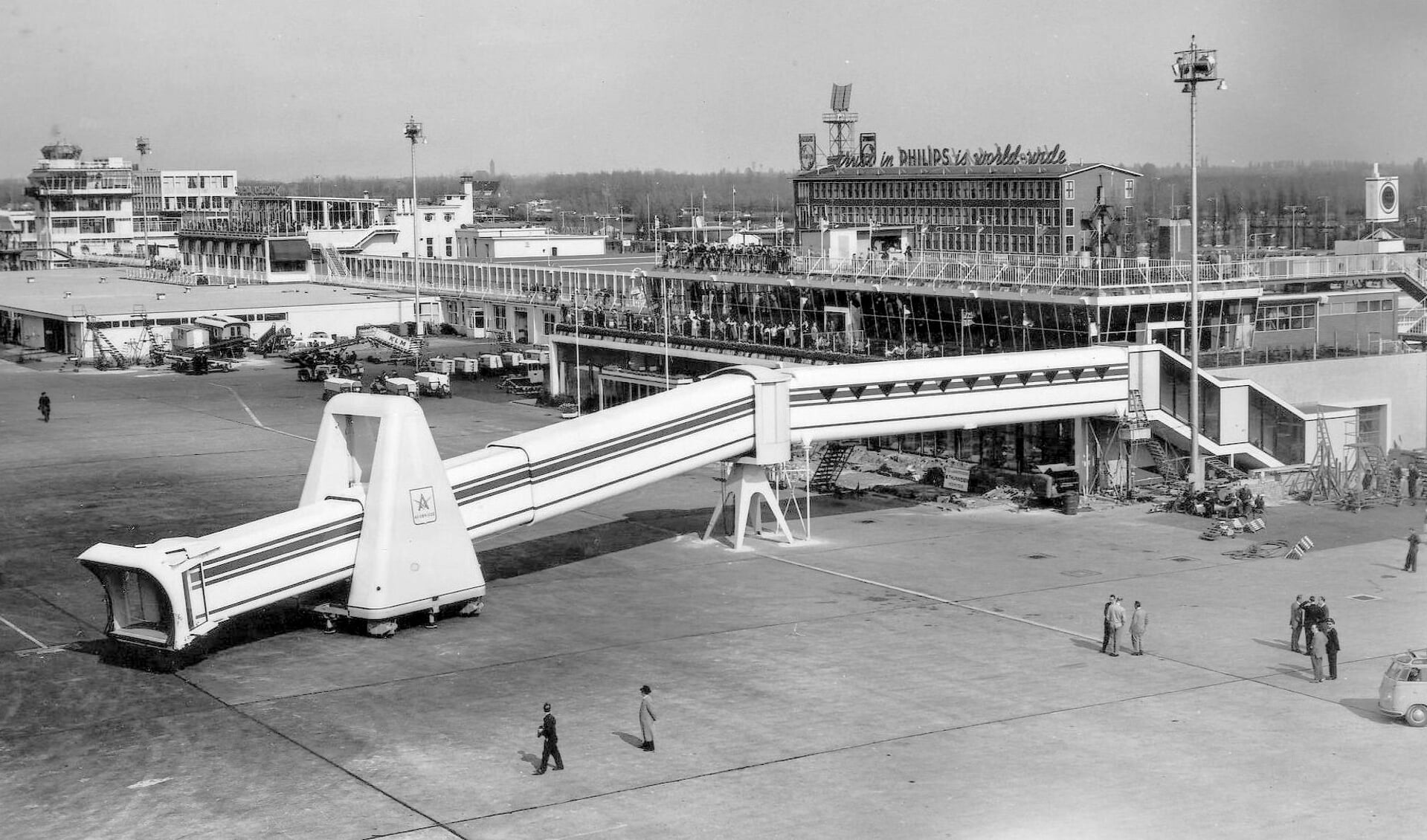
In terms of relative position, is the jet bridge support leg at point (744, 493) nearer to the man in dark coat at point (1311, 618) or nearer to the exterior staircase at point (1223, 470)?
the exterior staircase at point (1223, 470)

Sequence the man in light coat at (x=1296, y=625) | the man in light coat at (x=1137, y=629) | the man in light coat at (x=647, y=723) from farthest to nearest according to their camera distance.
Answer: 1. the man in light coat at (x=1296, y=625)
2. the man in light coat at (x=1137, y=629)
3. the man in light coat at (x=647, y=723)

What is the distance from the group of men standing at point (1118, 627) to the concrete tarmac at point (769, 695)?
0.55 m

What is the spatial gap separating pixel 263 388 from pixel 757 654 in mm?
76346

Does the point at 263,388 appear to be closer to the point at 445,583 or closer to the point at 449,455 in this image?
the point at 449,455

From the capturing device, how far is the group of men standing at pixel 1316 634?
38062 millimetres

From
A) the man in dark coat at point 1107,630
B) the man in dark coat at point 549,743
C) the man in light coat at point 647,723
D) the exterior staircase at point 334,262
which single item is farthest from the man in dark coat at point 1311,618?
the exterior staircase at point 334,262

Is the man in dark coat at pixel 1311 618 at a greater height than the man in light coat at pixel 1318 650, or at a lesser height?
greater

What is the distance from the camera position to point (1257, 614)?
4475 cm

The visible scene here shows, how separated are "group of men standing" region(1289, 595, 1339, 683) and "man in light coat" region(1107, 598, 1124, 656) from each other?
438 centimetres

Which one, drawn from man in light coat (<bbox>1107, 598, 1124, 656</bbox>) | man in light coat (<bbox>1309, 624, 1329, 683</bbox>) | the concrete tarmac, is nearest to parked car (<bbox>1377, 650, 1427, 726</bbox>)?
the concrete tarmac

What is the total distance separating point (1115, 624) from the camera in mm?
40500

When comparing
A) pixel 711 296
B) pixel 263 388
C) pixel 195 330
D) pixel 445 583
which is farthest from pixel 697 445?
pixel 195 330

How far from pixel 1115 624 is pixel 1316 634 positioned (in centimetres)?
478

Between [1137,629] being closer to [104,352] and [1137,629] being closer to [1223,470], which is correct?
[1223,470]
